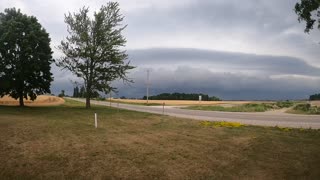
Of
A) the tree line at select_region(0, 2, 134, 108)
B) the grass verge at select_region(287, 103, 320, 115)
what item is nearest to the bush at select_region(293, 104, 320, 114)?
the grass verge at select_region(287, 103, 320, 115)

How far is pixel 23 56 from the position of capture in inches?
1759

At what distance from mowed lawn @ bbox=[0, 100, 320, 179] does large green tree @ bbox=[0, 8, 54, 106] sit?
69.8 feet

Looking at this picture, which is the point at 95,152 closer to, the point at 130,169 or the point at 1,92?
the point at 130,169

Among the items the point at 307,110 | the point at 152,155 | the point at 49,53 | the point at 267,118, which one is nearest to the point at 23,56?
the point at 49,53

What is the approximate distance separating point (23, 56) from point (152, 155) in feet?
102

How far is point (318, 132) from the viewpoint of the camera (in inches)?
1054

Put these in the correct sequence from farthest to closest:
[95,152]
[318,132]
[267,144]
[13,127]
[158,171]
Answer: [318,132] < [13,127] < [267,144] < [95,152] < [158,171]

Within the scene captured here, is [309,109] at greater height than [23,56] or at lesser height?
lesser

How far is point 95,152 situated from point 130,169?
2.71 m

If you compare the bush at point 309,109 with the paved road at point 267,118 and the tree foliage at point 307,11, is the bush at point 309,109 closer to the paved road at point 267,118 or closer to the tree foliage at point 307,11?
the paved road at point 267,118

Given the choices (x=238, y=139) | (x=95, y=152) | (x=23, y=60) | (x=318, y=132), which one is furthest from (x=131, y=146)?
(x=23, y=60)

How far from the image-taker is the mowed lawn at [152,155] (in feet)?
51.1

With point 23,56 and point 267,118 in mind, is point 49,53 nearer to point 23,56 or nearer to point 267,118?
point 23,56

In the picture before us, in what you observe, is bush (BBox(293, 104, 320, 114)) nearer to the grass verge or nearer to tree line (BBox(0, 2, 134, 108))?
the grass verge
